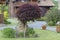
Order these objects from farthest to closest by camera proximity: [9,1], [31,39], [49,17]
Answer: [9,1], [49,17], [31,39]

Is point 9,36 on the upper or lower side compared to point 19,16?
lower

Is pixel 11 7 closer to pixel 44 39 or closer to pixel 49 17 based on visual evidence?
pixel 49 17

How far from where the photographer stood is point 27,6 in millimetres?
13984

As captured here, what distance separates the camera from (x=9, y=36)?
13.8 meters

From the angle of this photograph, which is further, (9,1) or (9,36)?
(9,1)

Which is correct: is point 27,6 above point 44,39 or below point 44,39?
above

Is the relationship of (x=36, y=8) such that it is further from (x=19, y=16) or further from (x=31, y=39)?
(x=31, y=39)

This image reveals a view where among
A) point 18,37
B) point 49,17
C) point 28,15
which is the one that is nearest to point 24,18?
point 28,15

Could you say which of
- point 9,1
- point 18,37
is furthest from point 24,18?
point 9,1

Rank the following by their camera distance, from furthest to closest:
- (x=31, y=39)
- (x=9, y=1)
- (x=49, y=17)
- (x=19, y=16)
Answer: (x=9, y=1), (x=49, y=17), (x=19, y=16), (x=31, y=39)

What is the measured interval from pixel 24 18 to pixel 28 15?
1.02ft

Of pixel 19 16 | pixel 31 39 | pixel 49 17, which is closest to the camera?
pixel 31 39

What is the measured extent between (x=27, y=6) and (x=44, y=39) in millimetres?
2352

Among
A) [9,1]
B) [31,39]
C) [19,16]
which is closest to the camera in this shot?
[31,39]
